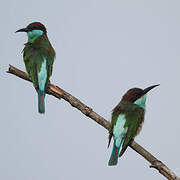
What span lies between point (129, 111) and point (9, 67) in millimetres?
1210

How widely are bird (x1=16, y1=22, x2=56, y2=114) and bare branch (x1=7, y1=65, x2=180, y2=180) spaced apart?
218 millimetres

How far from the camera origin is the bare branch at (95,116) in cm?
278

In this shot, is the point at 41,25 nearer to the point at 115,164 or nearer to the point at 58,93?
the point at 58,93

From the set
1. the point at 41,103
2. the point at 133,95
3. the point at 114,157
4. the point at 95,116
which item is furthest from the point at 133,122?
the point at 41,103

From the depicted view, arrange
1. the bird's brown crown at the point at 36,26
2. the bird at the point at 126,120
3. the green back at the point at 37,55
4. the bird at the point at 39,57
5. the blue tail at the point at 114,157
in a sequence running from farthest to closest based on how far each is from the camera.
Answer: the bird's brown crown at the point at 36,26 → the green back at the point at 37,55 → the bird at the point at 39,57 → the bird at the point at 126,120 → the blue tail at the point at 114,157

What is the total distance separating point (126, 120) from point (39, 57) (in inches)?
49.9

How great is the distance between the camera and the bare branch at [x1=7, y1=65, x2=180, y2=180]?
2.78 m

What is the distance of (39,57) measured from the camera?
14.4 feet

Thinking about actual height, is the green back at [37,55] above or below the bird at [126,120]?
above

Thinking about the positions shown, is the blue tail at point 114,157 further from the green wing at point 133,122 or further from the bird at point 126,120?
the green wing at point 133,122

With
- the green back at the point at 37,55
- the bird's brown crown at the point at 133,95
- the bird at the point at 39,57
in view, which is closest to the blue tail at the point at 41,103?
the bird at the point at 39,57

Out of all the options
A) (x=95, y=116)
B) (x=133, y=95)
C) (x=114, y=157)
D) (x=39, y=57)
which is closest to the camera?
(x=95, y=116)

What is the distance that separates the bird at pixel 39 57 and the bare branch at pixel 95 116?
218 millimetres

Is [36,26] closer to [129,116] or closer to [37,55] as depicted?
[37,55]
